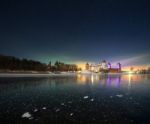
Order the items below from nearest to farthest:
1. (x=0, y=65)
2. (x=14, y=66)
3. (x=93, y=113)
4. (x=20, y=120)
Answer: (x=20, y=120) < (x=93, y=113) < (x=0, y=65) < (x=14, y=66)

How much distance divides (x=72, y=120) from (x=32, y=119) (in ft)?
10.7

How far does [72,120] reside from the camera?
13.3 m

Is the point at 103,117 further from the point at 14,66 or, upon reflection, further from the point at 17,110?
the point at 14,66

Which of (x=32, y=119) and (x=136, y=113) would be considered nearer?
(x=32, y=119)

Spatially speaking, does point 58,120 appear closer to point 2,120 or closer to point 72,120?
point 72,120

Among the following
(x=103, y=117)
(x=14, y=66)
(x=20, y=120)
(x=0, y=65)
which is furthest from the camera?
(x=14, y=66)

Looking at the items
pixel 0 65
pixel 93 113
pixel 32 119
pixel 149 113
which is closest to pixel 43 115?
pixel 32 119

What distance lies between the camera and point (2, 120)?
13.1m

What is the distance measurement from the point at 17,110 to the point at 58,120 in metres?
5.33

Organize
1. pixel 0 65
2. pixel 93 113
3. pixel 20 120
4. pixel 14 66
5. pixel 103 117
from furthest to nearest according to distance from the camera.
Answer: pixel 14 66 → pixel 0 65 → pixel 93 113 → pixel 103 117 → pixel 20 120

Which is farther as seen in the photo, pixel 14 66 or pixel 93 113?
pixel 14 66

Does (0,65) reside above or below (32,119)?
above

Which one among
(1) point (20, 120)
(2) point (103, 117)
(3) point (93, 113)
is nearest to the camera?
(1) point (20, 120)

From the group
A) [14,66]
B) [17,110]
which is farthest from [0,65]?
[17,110]
